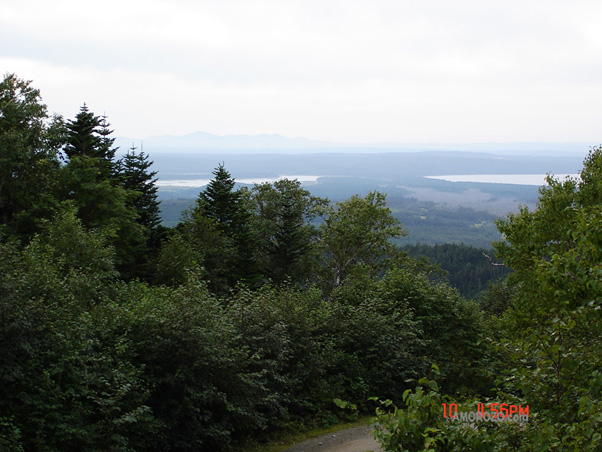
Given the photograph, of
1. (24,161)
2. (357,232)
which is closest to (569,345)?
(24,161)

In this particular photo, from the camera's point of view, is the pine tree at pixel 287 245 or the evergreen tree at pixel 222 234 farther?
the pine tree at pixel 287 245

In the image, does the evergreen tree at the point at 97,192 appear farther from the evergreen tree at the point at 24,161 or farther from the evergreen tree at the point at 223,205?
the evergreen tree at the point at 223,205

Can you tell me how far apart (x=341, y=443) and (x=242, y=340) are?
148 inches

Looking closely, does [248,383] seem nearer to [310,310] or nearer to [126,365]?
[126,365]

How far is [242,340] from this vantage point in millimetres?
12961

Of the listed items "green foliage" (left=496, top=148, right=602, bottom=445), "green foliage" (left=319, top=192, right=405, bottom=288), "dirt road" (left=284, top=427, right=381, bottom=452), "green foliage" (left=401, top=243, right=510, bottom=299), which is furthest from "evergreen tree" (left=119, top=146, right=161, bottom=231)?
"green foliage" (left=401, top=243, right=510, bottom=299)

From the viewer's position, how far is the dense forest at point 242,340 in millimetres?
5570

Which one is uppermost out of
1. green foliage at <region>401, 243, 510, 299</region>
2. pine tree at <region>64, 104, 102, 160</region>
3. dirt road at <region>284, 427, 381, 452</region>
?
pine tree at <region>64, 104, 102, 160</region>

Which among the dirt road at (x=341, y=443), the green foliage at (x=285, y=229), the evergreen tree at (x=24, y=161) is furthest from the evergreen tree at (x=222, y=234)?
the dirt road at (x=341, y=443)

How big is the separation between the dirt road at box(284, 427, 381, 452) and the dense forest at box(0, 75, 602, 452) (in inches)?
35.4

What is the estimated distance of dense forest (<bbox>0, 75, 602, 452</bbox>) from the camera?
5.57 metres

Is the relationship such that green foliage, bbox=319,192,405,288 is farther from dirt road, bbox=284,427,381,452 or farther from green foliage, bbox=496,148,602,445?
green foliage, bbox=496,148,602,445

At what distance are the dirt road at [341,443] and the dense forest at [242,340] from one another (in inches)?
35.4

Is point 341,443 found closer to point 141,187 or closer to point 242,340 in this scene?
point 242,340
